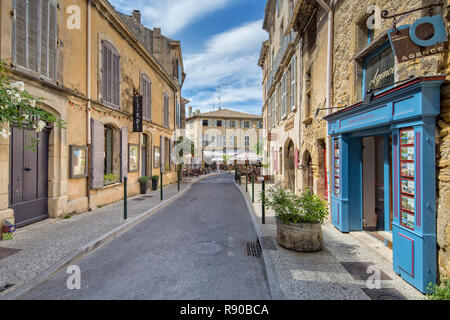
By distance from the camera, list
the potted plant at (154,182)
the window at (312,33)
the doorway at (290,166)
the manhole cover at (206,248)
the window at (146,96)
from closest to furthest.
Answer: the manhole cover at (206,248)
the window at (312,33)
the doorway at (290,166)
the window at (146,96)
the potted plant at (154,182)

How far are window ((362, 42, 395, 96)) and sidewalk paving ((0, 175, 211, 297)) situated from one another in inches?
280

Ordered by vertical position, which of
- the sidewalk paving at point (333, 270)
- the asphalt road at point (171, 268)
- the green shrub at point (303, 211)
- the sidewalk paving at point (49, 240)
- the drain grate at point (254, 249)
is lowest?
the drain grate at point (254, 249)

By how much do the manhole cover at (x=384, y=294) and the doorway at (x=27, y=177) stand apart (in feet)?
23.3

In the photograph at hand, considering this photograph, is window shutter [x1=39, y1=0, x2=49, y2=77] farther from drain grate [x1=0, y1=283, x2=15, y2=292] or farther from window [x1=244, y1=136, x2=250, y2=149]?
window [x1=244, y1=136, x2=250, y2=149]

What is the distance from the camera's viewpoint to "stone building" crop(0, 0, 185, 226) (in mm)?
5727

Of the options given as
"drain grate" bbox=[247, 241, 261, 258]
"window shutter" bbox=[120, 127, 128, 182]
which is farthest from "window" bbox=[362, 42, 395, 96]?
"window shutter" bbox=[120, 127, 128, 182]

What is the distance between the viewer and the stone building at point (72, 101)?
5.73 metres

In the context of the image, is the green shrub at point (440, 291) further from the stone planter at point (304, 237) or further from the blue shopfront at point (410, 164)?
the stone planter at point (304, 237)

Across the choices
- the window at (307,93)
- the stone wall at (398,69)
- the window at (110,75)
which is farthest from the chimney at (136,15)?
the stone wall at (398,69)

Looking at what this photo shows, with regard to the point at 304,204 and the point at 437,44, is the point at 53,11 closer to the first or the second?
the point at 304,204

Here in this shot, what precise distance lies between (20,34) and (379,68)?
27.5 feet

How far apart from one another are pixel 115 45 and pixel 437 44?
10.8 meters

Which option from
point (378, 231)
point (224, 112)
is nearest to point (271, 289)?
point (378, 231)

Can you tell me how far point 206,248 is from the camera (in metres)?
4.86
